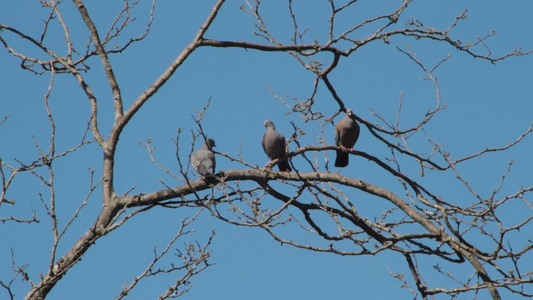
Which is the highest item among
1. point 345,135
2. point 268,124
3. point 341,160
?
point 268,124

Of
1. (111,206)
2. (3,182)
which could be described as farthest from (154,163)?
(3,182)

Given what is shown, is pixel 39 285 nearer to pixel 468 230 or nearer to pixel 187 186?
pixel 187 186

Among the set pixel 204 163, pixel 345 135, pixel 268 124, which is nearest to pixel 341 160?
pixel 345 135

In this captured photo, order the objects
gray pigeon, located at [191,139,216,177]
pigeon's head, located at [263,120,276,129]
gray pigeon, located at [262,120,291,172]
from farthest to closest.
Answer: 1. pigeon's head, located at [263,120,276,129]
2. gray pigeon, located at [262,120,291,172]
3. gray pigeon, located at [191,139,216,177]

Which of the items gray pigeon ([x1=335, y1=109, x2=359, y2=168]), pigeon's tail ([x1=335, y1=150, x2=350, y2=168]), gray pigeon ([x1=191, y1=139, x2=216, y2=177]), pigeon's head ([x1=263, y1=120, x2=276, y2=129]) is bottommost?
gray pigeon ([x1=191, y1=139, x2=216, y2=177])

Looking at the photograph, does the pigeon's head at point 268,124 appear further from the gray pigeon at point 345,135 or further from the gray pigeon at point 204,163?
the gray pigeon at point 204,163

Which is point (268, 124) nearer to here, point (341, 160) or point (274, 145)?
point (274, 145)

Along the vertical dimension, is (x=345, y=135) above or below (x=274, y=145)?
above

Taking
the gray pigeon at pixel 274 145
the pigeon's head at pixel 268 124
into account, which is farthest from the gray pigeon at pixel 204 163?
the pigeon's head at pixel 268 124

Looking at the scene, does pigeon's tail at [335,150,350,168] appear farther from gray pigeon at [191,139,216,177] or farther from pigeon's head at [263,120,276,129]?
gray pigeon at [191,139,216,177]

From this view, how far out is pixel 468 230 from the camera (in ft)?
14.9

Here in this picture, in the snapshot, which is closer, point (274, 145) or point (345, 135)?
point (274, 145)

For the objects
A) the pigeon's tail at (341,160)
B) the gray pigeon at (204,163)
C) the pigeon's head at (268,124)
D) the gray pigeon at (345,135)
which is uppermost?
the pigeon's head at (268,124)

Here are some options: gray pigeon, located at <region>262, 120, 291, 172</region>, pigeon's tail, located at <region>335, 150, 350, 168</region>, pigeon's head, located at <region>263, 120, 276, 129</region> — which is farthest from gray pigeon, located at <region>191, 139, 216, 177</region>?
pigeon's tail, located at <region>335, 150, 350, 168</region>
